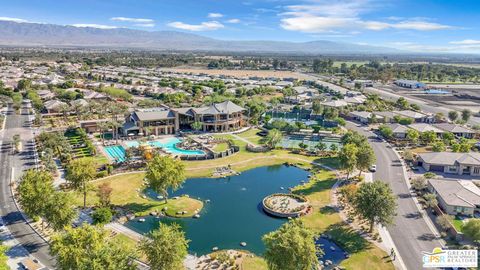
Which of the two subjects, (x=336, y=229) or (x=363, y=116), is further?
(x=363, y=116)

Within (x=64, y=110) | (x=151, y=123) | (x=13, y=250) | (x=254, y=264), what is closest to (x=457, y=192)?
(x=254, y=264)

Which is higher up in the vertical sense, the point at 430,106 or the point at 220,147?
the point at 430,106

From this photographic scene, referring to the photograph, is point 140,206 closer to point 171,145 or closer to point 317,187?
point 317,187

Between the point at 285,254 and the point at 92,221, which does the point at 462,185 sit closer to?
the point at 285,254

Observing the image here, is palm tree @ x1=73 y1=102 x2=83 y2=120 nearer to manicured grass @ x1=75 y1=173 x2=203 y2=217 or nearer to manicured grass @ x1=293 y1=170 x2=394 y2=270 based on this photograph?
manicured grass @ x1=75 y1=173 x2=203 y2=217

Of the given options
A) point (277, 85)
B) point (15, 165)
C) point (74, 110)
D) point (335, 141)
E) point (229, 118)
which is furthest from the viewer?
point (277, 85)

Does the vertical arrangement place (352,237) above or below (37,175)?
below

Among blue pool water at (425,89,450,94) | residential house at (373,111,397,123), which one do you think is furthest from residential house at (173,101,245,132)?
blue pool water at (425,89,450,94)

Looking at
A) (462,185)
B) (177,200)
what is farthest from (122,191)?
(462,185)
